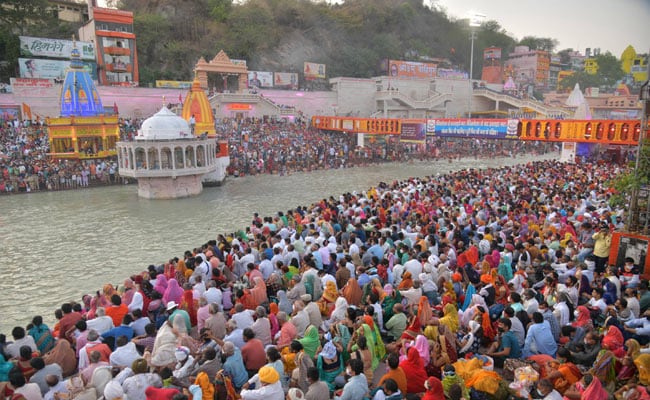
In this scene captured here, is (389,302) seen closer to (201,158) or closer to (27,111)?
(201,158)

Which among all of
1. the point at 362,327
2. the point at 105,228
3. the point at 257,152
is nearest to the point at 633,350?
the point at 362,327

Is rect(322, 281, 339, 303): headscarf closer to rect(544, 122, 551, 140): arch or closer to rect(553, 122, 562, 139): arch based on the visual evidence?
rect(553, 122, 562, 139): arch

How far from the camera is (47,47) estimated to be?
37031 mm

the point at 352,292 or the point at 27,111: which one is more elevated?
the point at 27,111

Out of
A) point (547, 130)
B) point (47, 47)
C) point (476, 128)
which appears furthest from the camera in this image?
point (47, 47)

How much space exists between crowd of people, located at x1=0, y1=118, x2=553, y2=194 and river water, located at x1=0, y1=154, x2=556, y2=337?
3.45 feet

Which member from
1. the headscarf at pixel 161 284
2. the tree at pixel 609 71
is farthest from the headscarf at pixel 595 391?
the tree at pixel 609 71

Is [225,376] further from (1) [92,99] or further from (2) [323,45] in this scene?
(2) [323,45]

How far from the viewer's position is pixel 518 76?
79.0m

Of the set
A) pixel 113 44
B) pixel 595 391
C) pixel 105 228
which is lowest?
pixel 105 228

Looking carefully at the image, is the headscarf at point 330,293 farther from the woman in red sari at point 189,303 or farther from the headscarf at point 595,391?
the headscarf at point 595,391

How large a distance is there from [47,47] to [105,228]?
2727 cm

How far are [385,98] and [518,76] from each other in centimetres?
4147

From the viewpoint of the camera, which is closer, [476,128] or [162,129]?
[162,129]
